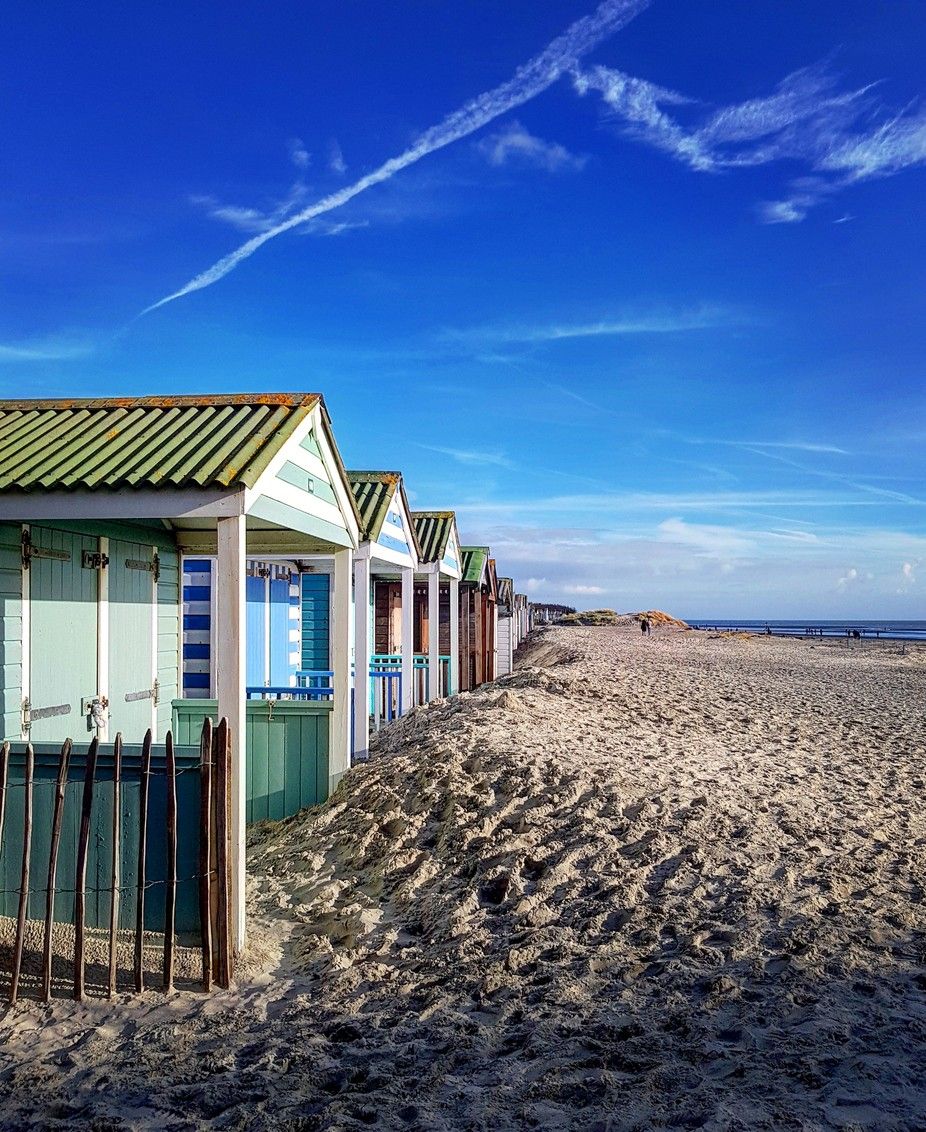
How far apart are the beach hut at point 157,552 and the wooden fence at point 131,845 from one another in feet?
1.00

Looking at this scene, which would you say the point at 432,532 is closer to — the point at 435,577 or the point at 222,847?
the point at 435,577

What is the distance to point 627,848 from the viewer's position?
259 inches

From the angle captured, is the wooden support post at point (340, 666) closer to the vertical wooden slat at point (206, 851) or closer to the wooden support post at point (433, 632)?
the vertical wooden slat at point (206, 851)

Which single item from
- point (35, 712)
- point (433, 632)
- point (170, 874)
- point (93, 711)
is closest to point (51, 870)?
point (170, 874)

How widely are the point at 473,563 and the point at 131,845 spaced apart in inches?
612

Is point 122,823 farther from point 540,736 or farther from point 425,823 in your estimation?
point 540,736

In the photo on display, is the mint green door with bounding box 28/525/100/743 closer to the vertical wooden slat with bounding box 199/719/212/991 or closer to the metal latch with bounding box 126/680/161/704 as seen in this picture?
the metal latch with bounding box 126/680/161/704

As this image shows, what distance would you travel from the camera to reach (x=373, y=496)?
11.7 meters

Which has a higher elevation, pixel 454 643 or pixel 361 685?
pixel 454 643

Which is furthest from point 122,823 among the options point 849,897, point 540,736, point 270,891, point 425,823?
point 540,736

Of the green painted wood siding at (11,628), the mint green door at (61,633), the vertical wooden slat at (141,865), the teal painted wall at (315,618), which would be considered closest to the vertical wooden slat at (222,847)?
the vertical wooden slat at (141,865)

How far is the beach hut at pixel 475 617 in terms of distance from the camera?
20.6 meters

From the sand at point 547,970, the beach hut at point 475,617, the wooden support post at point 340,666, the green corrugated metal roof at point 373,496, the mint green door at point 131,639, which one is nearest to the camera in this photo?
the sand at point 547,970

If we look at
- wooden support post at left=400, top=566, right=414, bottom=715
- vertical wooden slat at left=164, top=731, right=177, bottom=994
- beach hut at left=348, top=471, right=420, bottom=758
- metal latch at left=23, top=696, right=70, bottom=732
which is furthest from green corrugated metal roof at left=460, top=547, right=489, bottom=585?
vertical wooden slat at left=164, top=731, right=177, bottom=994
